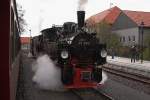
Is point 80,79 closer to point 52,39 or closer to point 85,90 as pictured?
point 85,90

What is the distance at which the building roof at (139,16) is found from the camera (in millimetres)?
67812

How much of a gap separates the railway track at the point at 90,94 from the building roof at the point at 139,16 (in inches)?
2074

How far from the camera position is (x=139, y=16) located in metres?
72.2

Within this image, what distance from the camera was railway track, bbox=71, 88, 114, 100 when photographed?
12.2m

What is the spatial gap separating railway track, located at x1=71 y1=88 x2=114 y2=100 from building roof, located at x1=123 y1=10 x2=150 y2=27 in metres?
52.7

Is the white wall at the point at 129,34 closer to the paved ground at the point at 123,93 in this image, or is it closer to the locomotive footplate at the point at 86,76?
the paved ground at the point at 123,93

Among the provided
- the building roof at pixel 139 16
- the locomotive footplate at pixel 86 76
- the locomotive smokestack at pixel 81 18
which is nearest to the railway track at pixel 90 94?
the locomotive footplate at pixel 86 76

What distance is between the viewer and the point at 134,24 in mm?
66688

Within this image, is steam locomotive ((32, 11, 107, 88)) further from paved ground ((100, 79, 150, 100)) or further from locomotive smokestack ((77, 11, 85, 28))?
paved ground ((100, 79, 150, 100))

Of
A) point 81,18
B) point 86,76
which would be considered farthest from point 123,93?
point 81,18

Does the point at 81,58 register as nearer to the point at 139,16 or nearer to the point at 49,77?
the point at 49,77

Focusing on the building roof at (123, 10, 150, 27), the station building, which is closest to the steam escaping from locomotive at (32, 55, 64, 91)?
the station building

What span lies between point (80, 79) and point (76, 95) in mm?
641
